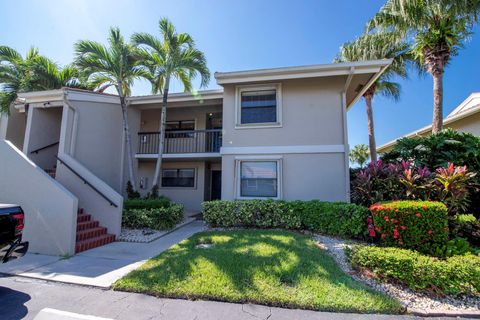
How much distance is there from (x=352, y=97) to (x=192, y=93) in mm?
7633

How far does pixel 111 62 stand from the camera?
902 cm

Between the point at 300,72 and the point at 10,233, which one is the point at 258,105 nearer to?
the point at 300,72

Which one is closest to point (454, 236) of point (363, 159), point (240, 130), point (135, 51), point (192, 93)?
point (240, 130)

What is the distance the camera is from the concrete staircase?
637 centimetres

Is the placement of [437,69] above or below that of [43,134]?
above

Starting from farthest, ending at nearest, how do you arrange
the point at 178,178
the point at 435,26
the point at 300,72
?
the point at 178,178
the point at 435,26
the point at 300,72

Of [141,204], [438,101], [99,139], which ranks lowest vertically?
[141,204]

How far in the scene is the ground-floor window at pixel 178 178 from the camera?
12820mm

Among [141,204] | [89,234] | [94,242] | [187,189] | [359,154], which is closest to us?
[94,242]

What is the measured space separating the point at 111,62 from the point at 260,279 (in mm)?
9505

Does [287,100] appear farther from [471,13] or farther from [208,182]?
[471,13]

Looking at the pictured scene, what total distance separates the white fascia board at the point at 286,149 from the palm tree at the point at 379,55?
677 cm

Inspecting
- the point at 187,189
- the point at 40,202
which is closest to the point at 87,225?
the point at 40,202

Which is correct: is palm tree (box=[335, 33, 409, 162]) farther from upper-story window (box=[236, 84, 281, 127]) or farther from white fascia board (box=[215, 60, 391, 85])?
upper-story window (box=[236, 84, 281, 127])
